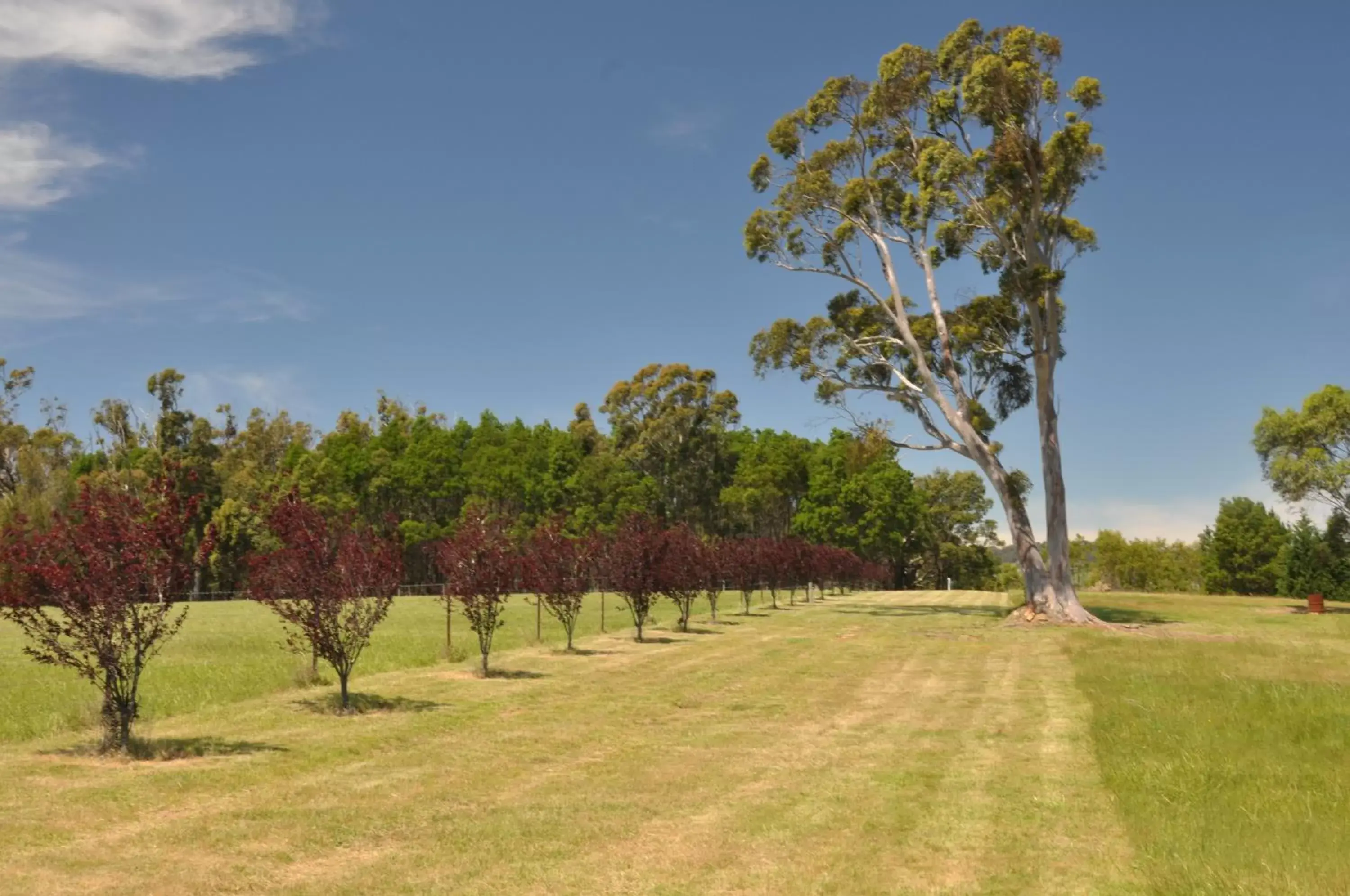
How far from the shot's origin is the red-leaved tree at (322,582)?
44.4 ft

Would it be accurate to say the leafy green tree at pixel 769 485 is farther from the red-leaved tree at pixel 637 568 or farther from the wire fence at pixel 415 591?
the red-leaved tree at pixel 637 568

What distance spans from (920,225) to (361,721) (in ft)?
101

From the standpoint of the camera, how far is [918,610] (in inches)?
1724

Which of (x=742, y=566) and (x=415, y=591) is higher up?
(x=742, y=566)

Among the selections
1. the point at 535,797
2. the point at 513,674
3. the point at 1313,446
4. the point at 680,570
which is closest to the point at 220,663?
the point at 513,674

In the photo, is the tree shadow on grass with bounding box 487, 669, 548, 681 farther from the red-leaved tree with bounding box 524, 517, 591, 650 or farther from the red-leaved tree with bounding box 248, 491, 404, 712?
the red-leaved tree with bounding box 248, 491, 404, 712

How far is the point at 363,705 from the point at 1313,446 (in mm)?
46574

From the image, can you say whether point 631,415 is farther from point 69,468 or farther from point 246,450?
point 69,468

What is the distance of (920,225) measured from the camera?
124ft

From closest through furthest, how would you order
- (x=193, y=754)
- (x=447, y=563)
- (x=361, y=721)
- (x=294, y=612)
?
(x=193, y=754), (x=361, y=721), (x=294, y=612), (x=447, y=563)

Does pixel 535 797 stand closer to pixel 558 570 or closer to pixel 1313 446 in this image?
pixel 558 570

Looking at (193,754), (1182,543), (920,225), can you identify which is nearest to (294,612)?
(193,754)

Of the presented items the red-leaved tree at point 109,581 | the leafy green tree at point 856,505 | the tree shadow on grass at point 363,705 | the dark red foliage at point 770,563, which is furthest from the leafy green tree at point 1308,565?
the red-leaved tree at point 109,581

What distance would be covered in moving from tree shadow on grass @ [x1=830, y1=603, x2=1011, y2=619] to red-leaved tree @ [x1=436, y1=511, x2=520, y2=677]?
22972 millimetres
